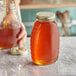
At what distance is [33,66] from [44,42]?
0.09 meters

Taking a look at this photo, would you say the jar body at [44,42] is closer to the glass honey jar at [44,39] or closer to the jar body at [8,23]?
the glass honey jar at [44,39]

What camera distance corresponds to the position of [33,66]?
0.83 metres

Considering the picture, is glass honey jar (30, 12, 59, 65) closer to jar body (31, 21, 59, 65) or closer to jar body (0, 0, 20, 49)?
jar body (31, 21, 59, 65)

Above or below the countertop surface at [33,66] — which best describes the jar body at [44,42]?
above

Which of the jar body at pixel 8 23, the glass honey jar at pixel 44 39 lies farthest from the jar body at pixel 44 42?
the jar body at pixel 8 23

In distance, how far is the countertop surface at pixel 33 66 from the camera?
0.78 m

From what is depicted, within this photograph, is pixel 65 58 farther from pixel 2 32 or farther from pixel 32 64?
pixel 2 32

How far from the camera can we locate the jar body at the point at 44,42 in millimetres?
794

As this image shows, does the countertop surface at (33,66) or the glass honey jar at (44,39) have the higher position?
the glass honey jar at (44,39)

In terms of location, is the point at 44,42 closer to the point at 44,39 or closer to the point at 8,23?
the point at 44,39

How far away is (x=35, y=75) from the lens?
76 cm

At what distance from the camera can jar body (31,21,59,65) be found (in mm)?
794

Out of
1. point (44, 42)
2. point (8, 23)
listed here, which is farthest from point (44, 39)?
point (8, 23)

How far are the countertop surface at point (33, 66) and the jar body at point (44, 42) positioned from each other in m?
0.03
